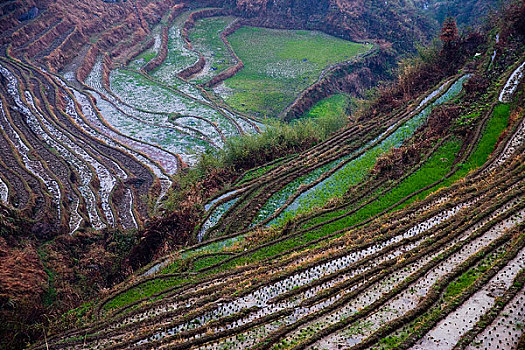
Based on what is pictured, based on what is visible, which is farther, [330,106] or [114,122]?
[330,106]

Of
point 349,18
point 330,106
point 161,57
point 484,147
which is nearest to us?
point 484,147

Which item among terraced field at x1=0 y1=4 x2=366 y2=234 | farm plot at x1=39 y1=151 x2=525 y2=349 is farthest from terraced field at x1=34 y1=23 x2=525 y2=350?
terraced field at x1=0 y1=4 x2=366 y2=234

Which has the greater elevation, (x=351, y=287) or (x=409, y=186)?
(x=409, y=186)

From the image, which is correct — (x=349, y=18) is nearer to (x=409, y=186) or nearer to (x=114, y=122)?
(x=114, y=122)

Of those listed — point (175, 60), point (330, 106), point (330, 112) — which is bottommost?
point (330, 112)

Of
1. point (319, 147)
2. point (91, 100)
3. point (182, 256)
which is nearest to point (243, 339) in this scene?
point (182, 256)

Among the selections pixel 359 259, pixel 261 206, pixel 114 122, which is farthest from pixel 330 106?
pixel 359 259

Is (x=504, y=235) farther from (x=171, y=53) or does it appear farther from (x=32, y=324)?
(x=171, y=53)
